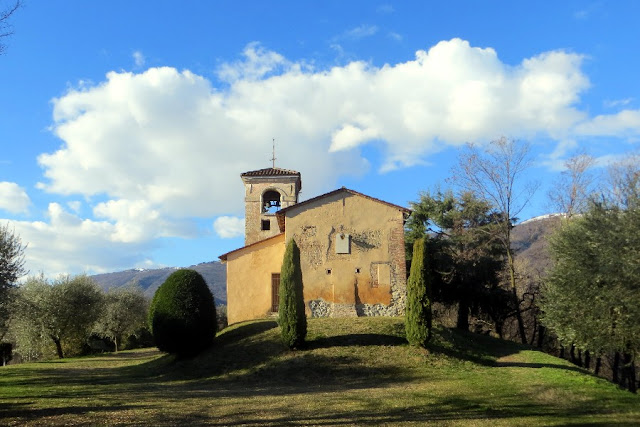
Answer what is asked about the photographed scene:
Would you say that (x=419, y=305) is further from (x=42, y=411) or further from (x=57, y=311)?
(x=57, y=311)

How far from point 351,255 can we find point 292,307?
6.56 metres

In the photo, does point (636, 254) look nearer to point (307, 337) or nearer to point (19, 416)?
point (307, 337)

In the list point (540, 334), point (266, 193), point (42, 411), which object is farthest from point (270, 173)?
point (42, 411)

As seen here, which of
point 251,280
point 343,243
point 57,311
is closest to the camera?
point 343,243

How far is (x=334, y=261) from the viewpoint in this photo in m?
23.6

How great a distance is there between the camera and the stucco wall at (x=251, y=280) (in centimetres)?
2498

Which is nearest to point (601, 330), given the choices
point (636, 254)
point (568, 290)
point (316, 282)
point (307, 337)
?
point (568, 290)

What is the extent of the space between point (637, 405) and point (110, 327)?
127 ft

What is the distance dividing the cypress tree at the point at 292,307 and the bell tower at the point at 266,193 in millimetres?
13626

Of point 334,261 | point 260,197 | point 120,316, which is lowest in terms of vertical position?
point 120,316

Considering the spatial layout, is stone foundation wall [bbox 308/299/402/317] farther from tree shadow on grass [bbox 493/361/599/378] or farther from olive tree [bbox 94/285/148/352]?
olive tree [bbox 94/285/148/352]

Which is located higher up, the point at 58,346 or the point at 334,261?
the point at 334,261

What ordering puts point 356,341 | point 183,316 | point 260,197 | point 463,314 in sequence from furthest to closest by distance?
point 260,197
point 463,314
point 183,316
point 356,341

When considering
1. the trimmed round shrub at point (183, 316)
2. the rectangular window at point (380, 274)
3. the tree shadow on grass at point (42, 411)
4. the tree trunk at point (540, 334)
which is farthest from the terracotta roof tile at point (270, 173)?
the tree shadow on grass at point (42, 411)
